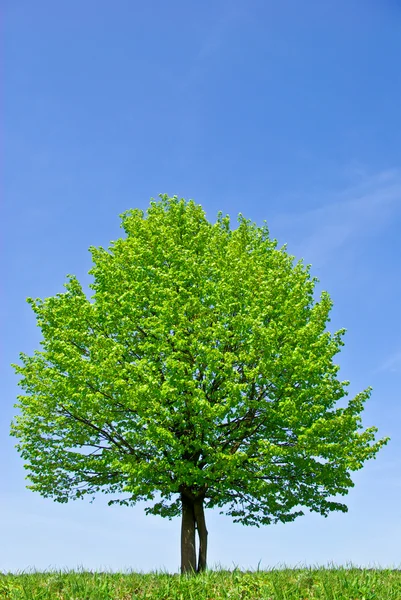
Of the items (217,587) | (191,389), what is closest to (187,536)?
(191,389)

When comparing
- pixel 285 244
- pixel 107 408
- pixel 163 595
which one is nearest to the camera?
pixel 163 595

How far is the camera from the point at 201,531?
77.7 ft

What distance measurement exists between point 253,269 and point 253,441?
7490 millimetres

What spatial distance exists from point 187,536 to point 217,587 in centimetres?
1106

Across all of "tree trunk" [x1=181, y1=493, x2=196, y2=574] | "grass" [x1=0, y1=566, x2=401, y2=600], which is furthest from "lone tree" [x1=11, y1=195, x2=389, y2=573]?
"grass" [x1=0, y1=566, x2=401, y2=600]

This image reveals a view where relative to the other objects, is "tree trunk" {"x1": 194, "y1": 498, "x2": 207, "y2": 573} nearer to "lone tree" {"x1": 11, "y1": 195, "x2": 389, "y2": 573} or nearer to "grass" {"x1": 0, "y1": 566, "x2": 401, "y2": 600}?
"lone tree" {"x1": 11, "y1": 195, "x2": 389, "y2": 573}

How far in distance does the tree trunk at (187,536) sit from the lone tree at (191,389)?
1.8 inches

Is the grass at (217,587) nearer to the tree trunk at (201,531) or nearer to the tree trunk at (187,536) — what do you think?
the tree trunk at (187,536)

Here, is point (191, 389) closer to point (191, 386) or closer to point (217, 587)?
point (191, 386)

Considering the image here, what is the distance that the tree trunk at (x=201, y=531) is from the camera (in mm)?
23312

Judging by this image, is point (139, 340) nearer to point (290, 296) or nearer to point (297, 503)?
point (290, 296)

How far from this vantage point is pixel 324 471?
23344 mm

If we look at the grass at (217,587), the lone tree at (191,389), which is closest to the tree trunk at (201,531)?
the lone tree at (191,389)

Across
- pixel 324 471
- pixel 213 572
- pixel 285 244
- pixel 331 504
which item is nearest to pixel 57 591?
pixel 213 572
